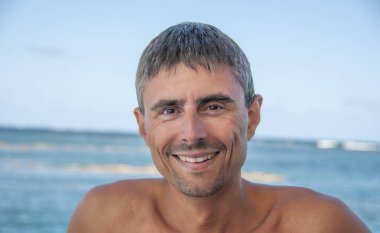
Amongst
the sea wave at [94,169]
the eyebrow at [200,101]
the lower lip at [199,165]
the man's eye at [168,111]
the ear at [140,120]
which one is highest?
the eyebrow at [200,101]

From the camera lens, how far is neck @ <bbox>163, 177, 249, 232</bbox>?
7.78ft

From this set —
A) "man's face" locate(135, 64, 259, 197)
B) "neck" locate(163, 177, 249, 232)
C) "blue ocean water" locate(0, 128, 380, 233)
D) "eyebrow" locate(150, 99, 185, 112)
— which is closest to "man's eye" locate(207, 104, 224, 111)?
"man's face" locate(135, 64, 259, 197)

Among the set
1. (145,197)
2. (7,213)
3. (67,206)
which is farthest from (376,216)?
(145,197)

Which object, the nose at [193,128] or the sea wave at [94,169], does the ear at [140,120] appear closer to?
the nose at [193,128]

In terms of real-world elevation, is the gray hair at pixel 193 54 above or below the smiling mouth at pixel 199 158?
above

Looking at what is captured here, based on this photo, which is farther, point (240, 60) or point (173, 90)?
point (240, 60)

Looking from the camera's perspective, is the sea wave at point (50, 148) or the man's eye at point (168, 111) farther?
the sea wave at point (50, 148)

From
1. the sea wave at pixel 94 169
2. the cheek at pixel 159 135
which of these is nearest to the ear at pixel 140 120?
the cheek at pixel 159 135

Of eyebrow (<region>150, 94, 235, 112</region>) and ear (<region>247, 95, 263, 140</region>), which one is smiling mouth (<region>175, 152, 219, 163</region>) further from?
ear (<region>247, 95, 263, 140</region>)

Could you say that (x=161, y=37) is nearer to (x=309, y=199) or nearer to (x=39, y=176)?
(x=309, y=199)

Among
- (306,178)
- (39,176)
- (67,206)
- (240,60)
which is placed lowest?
(306,178)

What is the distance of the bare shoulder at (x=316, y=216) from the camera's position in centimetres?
241

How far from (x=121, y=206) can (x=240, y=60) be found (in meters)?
0.92

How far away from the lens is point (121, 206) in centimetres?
271
